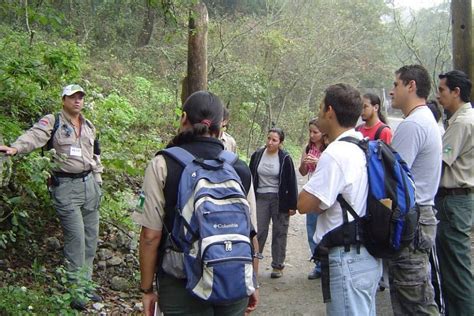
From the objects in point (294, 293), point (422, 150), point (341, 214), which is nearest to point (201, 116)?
point (341, 214)

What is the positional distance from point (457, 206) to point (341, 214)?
1981 mm

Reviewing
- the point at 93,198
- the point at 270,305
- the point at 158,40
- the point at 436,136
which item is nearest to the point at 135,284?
the point at 93,198

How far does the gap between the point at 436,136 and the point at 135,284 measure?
382cm

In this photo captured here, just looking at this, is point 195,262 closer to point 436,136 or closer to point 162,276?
point 162,276

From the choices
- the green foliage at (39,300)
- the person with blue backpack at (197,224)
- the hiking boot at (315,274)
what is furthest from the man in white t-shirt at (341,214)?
the hiking boot at (315,274)

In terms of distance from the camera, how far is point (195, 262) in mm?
2473

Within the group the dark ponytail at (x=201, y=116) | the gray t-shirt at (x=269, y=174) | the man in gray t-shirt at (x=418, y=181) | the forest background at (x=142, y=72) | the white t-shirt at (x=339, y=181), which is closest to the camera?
the dark ponytail at (x=201, y=116)

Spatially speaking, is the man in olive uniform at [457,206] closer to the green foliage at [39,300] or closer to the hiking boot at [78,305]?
the green foliage at [39,300]

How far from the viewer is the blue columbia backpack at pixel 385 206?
2895 millimetres

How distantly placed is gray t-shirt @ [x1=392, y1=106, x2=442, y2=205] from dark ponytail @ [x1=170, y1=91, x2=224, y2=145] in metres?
1.71

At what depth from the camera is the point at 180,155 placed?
262 centimetres

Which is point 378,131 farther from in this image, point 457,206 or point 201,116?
point 201,116

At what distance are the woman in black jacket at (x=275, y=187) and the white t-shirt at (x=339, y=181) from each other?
138 inches

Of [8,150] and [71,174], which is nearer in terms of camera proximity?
[8,150]
